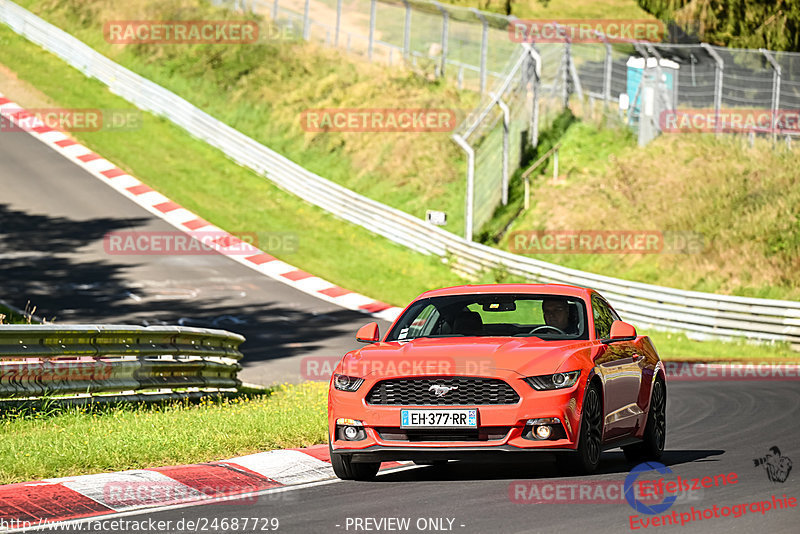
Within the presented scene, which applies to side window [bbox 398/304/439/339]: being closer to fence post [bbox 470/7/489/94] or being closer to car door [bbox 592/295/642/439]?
car door [bbox 592/295/642/439]

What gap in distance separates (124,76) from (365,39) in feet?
27.4

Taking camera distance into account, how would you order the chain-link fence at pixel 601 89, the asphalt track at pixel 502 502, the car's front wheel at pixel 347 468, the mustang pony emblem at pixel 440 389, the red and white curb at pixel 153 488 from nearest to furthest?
the asphalt track at pixel 502 502, the red and white curb at pixel 153 488, the mustang pony emblem at pixel 440 389, the car's front wheel at pixel 347 468, the chain-link fence at pixel 601 89

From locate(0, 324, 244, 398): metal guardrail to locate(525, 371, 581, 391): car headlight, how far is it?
197 inches

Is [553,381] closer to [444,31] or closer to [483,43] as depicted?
[483,43]

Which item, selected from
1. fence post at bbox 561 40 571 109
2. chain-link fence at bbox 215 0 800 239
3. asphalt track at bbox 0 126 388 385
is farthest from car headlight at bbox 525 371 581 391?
fence post at bbox 561 40 571 109

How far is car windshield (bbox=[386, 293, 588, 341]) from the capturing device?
1007 centimetres

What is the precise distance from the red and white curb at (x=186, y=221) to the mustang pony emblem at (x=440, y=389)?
57.2 ft

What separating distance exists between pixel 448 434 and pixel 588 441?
1061 millimetres

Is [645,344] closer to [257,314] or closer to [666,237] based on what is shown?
[257,314]

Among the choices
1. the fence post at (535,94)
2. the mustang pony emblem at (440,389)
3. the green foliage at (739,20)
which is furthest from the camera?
the green foliage at (739,20)

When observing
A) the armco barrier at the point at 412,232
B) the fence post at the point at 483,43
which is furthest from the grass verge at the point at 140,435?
the fence post at the point at 483,43

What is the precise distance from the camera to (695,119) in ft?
112

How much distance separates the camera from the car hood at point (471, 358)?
9055 millimetres

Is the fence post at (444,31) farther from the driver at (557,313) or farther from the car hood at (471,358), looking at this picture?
the car hood at (471,358)
